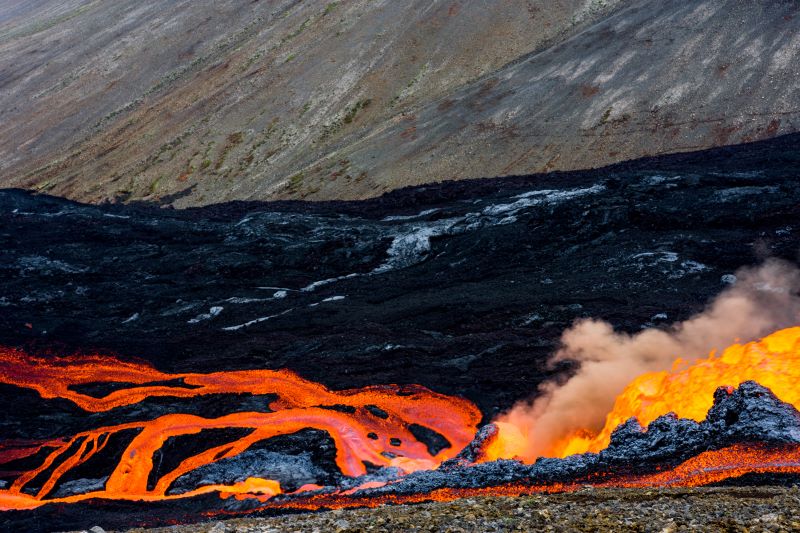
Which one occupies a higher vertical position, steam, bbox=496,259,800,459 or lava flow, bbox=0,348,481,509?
lava flow, bbox=0,348,481,509

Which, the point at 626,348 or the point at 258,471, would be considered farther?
the point at 626,348

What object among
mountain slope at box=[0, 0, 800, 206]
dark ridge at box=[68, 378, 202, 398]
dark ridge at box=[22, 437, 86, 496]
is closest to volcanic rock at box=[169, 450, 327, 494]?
dark ridge at box=[22, 437, 86, 496]

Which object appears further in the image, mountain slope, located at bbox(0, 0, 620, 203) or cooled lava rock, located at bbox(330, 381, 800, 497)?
mountain slope, located at bbox(0, 0, 620, 203)

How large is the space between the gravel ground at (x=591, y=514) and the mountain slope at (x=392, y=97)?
29452 millimetres

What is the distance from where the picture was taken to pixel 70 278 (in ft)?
87.6

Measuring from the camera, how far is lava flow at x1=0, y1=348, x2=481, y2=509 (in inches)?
596

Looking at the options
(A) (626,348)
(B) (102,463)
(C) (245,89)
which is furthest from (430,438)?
(C) (245,89)

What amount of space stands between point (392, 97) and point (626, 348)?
118 ft

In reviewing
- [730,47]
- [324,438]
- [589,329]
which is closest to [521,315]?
[589,329]

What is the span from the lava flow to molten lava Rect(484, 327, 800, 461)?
211 centimetres

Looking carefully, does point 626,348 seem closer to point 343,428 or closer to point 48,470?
point 343,428

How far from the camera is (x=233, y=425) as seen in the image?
17.0 meters

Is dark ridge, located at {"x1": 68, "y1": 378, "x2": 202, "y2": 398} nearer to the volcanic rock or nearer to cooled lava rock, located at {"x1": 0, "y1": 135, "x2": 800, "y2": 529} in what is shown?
cooled lava rock, located at {"x1": 0, "y1": 135, "x2": 800, "y2": 529}

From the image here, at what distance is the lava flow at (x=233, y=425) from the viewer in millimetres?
15148
